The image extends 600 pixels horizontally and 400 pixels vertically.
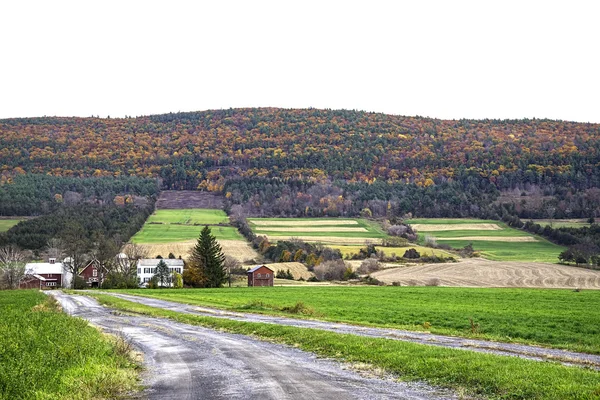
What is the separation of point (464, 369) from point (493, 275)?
75314mm

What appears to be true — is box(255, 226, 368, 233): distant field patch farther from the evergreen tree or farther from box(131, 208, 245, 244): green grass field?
the evergreen tree

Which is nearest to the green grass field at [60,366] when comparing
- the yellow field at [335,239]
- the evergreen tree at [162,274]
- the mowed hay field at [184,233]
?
the evergreen tree at [162,274]

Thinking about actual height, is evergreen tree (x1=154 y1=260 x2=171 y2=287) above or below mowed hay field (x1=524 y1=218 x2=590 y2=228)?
below

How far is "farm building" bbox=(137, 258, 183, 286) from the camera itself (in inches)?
4332

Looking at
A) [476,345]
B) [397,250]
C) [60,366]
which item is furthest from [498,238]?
[60,366]

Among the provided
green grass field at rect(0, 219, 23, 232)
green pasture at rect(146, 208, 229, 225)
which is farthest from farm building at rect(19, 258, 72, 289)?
green pasture at rect(146, 208, 229, 225)

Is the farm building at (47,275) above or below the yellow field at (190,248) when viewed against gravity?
below

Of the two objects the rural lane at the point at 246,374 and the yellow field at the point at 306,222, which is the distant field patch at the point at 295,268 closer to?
the yellow field at the point at 306,222

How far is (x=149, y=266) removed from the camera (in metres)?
113

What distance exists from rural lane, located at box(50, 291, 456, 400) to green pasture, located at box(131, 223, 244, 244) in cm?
9853

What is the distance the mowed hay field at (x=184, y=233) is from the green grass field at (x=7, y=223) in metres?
28.0

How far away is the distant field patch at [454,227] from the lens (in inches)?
5231

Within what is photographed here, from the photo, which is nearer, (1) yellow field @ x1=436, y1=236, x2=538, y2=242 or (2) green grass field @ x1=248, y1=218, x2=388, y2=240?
(1) yellow field @ x1=436, y1=236, x2=538, y2=242

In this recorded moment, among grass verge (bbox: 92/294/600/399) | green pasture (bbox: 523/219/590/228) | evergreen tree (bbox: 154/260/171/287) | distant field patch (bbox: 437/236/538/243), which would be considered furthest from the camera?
green pasture (bbox: 523/219/590/228)
